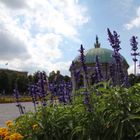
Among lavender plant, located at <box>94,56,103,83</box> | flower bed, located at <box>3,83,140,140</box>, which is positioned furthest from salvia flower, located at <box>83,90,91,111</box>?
lavender plant, located at <box>94,56,103,83</box>

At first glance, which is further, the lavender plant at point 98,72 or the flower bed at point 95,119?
the lavender plant at point 98,72

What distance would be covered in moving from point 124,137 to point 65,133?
3.87 feet

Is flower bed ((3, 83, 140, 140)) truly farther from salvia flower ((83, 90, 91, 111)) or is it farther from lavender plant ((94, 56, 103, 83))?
lavender plant ((94, 56, 103, 83))

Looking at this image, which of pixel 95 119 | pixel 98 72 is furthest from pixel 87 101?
pixel 98 72

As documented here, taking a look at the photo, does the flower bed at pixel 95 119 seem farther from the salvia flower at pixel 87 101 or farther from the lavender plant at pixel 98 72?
the lavender plant at pixel 98 72

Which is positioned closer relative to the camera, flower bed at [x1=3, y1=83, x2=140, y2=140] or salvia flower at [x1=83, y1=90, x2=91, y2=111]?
flower bed at [x1=3, y1=83, x2=140, y2=140]

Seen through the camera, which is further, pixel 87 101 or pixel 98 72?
pixel 98 72

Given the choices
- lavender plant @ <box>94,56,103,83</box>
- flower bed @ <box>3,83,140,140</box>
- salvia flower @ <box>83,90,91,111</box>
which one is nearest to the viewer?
flower bed @ <box>3,83,140,140</box>

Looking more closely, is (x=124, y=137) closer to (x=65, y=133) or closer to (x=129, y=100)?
(x=129, y=100)

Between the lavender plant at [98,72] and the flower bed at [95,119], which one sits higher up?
the lavender plant at [98,72]

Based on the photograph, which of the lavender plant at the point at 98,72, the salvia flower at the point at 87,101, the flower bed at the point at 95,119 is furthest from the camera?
the lavender plant at the point at 98,72

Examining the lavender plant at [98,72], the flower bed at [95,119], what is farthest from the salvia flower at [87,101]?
the lavender plant at [98,72]

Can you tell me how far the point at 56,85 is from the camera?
30.2 ft

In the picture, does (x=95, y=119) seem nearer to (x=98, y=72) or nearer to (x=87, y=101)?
(x=87, y=101)
